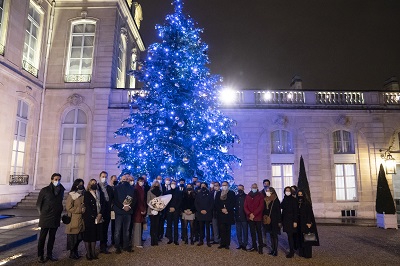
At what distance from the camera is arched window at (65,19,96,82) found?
17.4 metres

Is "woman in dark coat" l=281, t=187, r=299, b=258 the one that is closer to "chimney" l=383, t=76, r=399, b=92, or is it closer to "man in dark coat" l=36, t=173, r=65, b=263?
"man in dark coat" l=36, t=173, r=65, b=263

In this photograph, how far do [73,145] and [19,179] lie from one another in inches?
123

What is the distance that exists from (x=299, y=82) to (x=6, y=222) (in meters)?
17.3

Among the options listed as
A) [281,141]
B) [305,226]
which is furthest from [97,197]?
[281,141]

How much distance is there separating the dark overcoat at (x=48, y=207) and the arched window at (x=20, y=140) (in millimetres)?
10364

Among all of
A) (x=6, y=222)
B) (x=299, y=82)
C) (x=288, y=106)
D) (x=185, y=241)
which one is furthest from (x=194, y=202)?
(x=299, y=82)

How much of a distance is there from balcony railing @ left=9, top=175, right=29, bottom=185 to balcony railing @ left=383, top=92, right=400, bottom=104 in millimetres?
20395

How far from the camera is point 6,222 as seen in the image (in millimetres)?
10359

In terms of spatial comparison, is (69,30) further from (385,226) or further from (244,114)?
(385,226)

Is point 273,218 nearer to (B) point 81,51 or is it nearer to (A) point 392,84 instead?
(B) point 81,51

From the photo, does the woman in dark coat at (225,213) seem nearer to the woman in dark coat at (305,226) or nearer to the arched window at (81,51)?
the woman in dark coat at (305,226)

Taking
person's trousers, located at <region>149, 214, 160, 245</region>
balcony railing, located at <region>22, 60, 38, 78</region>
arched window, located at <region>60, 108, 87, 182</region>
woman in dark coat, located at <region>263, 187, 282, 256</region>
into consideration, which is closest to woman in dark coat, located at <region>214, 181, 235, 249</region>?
woman in dark coat, located at <region>263, 187, 282, 256</region>

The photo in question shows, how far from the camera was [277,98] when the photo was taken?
16969 mm

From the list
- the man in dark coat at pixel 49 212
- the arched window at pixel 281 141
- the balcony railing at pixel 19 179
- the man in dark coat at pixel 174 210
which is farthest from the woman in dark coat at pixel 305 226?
the balcony railing at pixel 19 179
